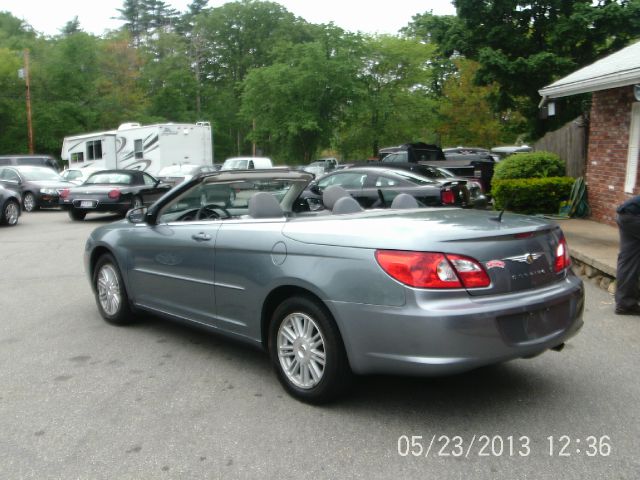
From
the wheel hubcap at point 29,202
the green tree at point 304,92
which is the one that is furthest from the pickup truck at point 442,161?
the green tree at point 304,92

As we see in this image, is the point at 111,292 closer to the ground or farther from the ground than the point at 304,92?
closer to the ground

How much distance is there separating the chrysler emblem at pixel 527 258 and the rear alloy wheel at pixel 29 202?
1994 centimetres

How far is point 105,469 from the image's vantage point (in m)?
3.30

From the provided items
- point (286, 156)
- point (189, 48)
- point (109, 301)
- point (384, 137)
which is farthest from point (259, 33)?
point (109, 301)

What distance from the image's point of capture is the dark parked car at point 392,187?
1212cm

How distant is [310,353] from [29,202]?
19398 mm

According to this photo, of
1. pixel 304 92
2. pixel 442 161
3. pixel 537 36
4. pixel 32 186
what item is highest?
pixel 304 92

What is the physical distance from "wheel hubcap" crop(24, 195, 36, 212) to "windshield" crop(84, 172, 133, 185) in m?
4.10

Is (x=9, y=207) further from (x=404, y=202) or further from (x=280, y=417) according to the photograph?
(x=280, y=417)

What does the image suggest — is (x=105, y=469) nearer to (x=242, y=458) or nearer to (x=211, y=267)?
(x=242, y=458)

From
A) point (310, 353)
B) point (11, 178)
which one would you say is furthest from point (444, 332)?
point (11, 178)

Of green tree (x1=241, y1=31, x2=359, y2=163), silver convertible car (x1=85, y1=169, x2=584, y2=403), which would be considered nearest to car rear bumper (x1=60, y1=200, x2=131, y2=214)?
silver convertible car (x1=85, y1=169, x2=584, y2=403)

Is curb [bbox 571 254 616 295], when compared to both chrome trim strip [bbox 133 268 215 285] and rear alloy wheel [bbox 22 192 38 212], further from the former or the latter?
rear alloy wheel [bbox 22 192 38 212]

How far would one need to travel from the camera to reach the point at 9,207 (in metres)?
15.9
